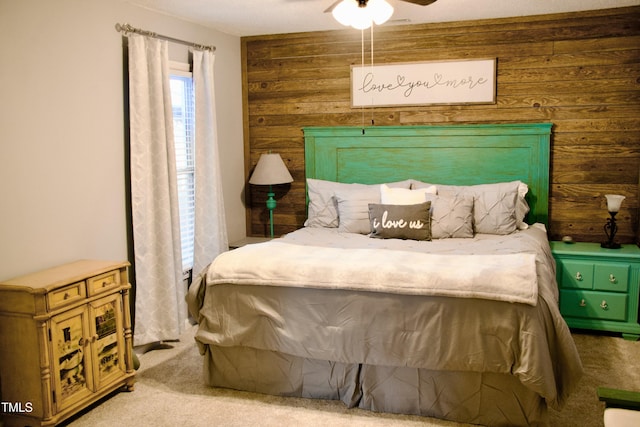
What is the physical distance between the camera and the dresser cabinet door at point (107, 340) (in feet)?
10.0

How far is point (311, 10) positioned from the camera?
4188 mm

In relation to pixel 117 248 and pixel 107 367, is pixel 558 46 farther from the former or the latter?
pixel 107 367

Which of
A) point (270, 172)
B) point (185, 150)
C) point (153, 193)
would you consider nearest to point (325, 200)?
point (270, 172)

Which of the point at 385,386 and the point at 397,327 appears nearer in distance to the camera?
the point at 397,327

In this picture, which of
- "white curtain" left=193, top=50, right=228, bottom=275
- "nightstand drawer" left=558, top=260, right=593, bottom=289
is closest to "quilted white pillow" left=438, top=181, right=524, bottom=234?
"nightstand drawer" left=558, top=260, right=593, bottom=289

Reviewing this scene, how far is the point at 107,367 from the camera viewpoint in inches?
124

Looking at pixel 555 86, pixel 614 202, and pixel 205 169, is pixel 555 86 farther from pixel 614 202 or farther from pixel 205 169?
pixel 205 169

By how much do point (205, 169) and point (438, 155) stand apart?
1.87 m

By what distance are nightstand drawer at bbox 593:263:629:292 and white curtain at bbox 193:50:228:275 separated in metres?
2.79

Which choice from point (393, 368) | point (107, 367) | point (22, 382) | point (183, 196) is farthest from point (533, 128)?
point (22, 382)

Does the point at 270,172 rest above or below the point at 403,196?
above

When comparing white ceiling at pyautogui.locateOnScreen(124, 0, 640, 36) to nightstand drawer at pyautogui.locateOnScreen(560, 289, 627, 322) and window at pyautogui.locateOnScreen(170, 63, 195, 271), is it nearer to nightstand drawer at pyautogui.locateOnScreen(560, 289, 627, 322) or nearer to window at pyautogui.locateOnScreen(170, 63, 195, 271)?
window at pyautogui.locateOnScreen(170, 63, 195, 271)

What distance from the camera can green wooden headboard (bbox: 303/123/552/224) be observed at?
4539 millimetres

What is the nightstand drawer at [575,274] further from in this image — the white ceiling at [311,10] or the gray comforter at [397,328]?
the white ceiling at [311,10]
